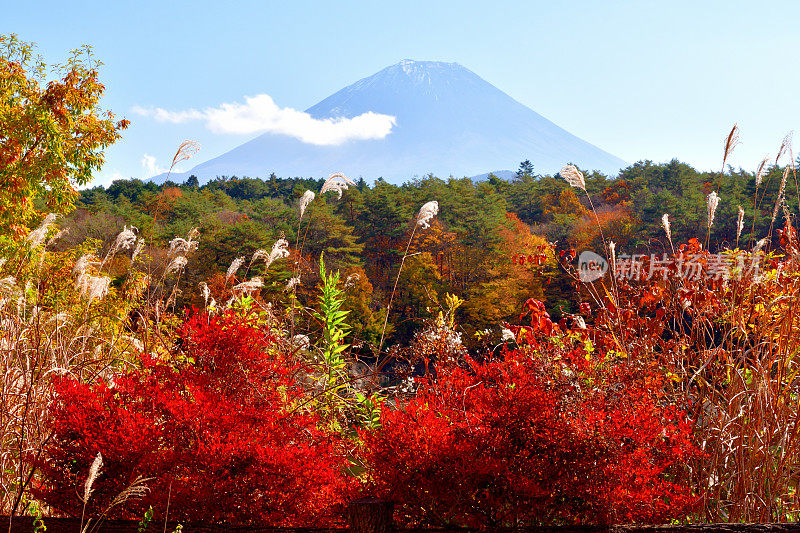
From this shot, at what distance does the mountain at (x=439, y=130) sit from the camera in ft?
542

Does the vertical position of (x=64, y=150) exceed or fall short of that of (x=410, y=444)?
it exceeds it

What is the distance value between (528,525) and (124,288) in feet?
15.1

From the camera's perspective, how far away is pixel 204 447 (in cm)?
183

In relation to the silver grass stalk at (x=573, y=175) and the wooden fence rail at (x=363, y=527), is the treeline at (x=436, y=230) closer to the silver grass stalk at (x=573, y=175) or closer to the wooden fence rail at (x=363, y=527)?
the silver grass stalk at (x=573, y=175)

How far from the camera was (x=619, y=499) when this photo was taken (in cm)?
183

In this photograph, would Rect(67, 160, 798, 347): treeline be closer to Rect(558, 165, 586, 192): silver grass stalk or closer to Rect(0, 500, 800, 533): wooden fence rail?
Rect(558, 165, 586, 192): silver grass stalk

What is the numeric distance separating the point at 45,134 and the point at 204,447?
10960 millimetres

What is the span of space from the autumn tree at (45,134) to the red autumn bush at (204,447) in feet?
33.5

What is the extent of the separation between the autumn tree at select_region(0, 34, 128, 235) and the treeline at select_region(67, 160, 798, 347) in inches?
482

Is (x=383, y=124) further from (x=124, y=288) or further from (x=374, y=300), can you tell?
(x=124, y=288)

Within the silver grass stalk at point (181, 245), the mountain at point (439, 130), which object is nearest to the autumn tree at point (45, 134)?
the silver grass stalk at point (181, 245)

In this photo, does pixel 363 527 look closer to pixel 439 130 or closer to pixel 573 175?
pixel 573 175

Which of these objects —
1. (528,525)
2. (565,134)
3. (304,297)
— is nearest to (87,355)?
(528,525)

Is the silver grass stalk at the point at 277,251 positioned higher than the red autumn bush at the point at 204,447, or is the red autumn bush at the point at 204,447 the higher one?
the silver grass stalk at the point at 277,251
